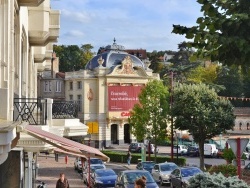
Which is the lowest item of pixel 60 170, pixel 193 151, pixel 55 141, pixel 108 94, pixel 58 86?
pixel 60 170

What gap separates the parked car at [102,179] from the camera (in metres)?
30.8

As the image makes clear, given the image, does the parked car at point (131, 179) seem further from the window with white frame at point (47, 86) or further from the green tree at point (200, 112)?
the window with white frame at point (47, 86)

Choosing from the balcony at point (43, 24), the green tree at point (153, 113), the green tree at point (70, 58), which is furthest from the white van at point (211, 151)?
the green tree at point (70, 58)

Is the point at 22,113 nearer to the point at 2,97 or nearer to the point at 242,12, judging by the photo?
the point at 2,97

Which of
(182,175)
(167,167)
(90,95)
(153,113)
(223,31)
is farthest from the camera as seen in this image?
(90,95)

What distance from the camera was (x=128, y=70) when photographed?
77125mm

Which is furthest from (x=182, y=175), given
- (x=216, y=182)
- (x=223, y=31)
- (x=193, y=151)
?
(x=193, y=151)

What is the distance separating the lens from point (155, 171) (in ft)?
117

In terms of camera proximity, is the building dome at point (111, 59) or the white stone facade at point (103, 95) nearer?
the white stone facade at point (103, 95)

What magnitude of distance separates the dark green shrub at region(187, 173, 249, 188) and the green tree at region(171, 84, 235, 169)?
30395 mm

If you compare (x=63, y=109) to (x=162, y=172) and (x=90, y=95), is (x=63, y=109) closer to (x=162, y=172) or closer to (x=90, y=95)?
(x=162, y=172)

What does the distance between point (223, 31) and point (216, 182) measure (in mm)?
6848

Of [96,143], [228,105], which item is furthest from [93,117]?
[228,105]

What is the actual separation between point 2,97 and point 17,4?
4035 millimetres
